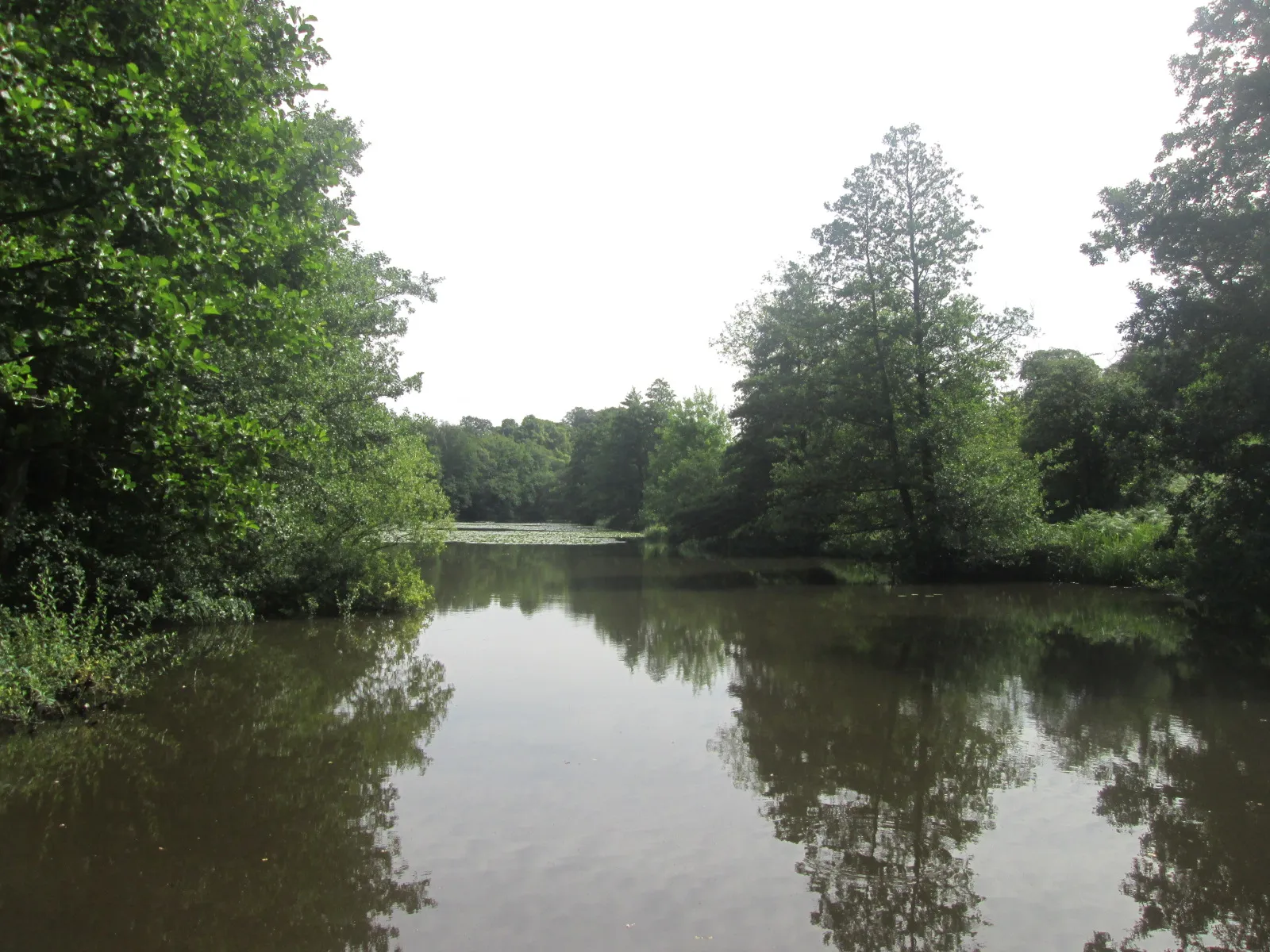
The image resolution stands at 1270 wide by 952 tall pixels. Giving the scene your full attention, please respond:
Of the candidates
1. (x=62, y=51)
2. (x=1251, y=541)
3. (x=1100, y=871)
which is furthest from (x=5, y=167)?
(x=1251, y=541)

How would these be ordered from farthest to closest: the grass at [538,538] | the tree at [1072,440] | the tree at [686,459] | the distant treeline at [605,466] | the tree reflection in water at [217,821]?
the distant treeline at [605,466] < the grass at [538,538] < the tree at [686,459] < the tree at [1072,440] < the tree reflection in water at [217,821]

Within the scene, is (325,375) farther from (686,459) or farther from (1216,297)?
(686,459)

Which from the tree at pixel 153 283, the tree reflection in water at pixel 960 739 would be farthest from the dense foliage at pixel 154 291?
the tree reflection in water at pixel 960 739

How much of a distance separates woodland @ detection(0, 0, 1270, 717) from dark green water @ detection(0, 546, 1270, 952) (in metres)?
2.29

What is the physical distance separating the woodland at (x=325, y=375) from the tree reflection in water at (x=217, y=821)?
1284 millimetres

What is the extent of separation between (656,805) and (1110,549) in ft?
67.1

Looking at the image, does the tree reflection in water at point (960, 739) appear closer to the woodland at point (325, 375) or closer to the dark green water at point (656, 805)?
the dark green water at point (656, 805)

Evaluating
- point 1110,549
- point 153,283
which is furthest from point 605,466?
point 153,283

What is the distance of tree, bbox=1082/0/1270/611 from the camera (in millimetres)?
13766

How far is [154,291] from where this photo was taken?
6.84m

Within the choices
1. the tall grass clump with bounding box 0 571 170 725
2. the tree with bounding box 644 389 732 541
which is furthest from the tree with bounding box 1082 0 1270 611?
the tree with bounding box 644 389 732 541

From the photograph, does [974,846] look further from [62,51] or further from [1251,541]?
[1251,541]

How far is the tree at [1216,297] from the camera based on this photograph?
13766mm

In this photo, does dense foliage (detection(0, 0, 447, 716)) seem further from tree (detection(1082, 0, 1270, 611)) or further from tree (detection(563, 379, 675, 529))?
tree (detection(563, 379, 675, 529))
